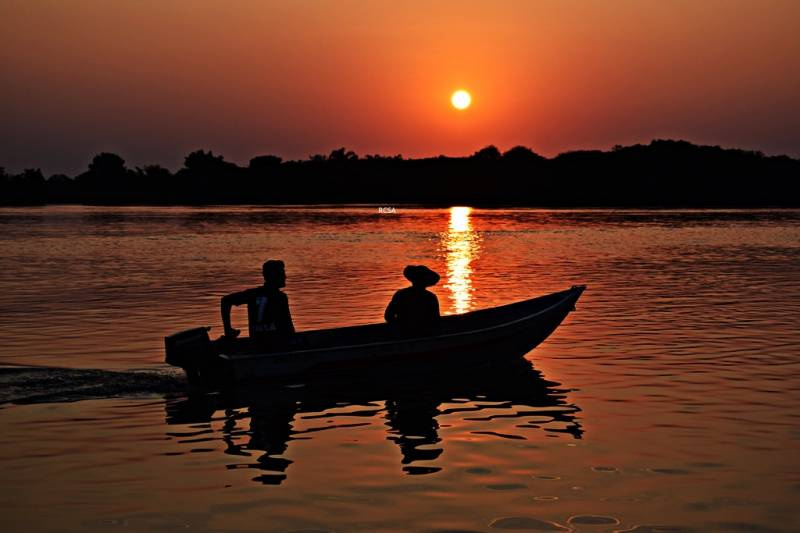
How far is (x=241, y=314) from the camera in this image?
27.2 meters

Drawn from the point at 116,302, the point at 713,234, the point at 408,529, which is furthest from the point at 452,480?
the point at 713,234

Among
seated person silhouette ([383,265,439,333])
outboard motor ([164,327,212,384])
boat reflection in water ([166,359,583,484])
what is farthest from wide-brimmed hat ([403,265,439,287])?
outboard motor ([164,327,212,384])

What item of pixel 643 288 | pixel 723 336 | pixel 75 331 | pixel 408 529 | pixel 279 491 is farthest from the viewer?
pixel 643 288

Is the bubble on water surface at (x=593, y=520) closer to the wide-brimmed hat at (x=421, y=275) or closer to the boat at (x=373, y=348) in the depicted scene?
the boat at (x=373, y=348)

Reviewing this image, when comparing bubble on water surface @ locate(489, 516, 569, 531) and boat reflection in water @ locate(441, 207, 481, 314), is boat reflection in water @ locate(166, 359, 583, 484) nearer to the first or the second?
bubble on water surface @ locate(489, 516, 569, 531)

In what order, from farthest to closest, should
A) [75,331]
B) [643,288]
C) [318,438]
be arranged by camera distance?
[643,288]
[75,331]
[318,438]

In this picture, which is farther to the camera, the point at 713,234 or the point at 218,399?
the point at 713,234

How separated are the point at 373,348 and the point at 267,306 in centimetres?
191

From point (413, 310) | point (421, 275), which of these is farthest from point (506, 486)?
point (413, 310)

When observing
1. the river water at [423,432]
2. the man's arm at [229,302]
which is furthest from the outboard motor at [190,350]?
the river water at [423,432]

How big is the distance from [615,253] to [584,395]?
41.4 metres

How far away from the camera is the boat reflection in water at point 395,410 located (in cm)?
1285

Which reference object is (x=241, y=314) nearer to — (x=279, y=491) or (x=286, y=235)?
(x=279, y=491)

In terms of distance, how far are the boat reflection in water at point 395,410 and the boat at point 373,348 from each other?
284 millimetres
